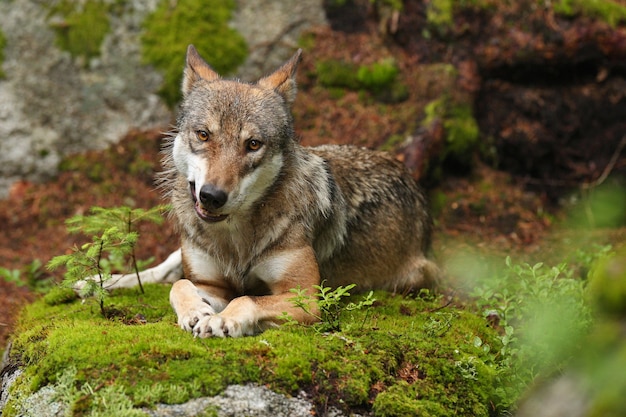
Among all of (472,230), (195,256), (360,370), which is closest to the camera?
(360,370)

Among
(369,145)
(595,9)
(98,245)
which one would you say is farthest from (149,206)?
(595,9)

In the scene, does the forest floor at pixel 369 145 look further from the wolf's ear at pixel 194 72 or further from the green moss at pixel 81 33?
the wolf's ear at pixel 194 72

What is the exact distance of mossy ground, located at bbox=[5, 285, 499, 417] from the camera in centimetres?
438

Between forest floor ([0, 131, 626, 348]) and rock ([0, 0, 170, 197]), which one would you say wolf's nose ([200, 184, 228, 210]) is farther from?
rock ([0, 0, 170, 197])

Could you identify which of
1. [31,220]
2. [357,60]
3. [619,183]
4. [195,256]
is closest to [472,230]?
[619,183]

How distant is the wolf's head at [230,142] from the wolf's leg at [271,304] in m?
0.58

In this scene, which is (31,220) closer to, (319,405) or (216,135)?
(216,135)

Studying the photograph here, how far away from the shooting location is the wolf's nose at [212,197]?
197 inches

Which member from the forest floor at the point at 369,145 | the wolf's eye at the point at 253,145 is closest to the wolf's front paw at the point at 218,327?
the wolf's eye at the point at 253,145

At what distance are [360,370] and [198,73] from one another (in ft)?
10.3

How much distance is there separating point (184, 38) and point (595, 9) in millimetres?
5969

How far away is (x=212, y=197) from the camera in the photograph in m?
5.02

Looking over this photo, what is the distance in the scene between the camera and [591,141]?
33.0 feet

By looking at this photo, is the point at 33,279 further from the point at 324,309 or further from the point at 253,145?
the point at 324,309
